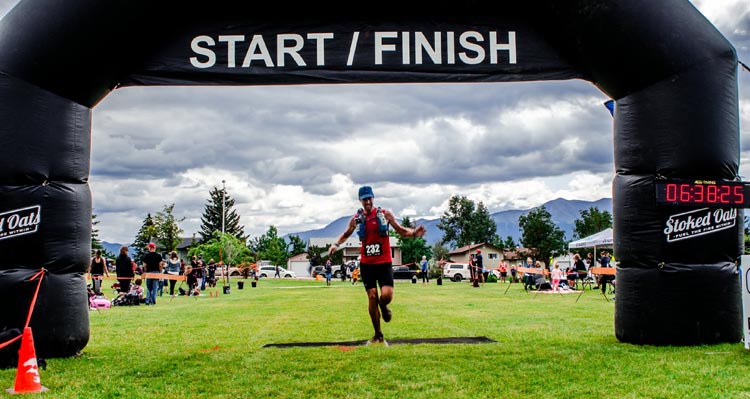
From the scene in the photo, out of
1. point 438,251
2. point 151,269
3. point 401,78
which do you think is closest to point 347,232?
point 401,78

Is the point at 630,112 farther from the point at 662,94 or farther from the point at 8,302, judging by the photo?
the point at 8,302

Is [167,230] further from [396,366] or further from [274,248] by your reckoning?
[396,366]

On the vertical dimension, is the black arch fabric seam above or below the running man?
below

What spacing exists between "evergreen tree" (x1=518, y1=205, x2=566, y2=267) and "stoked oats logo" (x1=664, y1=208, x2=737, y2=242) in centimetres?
8938

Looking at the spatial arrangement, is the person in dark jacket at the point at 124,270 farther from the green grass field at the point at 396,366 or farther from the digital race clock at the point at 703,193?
the digital race clock at the point at 703,193

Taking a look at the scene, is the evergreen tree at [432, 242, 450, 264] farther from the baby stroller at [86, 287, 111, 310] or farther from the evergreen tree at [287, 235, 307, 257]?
the baby stroller at [86, 287, 111, 310]

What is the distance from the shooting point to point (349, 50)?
28.6ft

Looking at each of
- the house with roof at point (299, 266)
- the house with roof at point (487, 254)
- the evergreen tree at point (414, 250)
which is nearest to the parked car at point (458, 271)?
the evergreen tree at point (414, 250)

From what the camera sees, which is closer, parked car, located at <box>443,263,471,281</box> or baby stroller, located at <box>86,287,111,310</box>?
baby stroller, located at <box>86,287,111,310</box>

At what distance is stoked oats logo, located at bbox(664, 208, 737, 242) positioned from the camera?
801 cm

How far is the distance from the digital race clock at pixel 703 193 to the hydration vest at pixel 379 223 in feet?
11.7

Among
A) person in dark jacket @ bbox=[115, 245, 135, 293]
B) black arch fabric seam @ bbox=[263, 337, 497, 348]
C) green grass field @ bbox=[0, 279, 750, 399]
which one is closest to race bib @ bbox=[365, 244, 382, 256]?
black arch fabric seam @ bbox=[263, 337, 497, 348]

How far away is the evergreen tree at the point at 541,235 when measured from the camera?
9538cm

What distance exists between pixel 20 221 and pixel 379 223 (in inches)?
177
